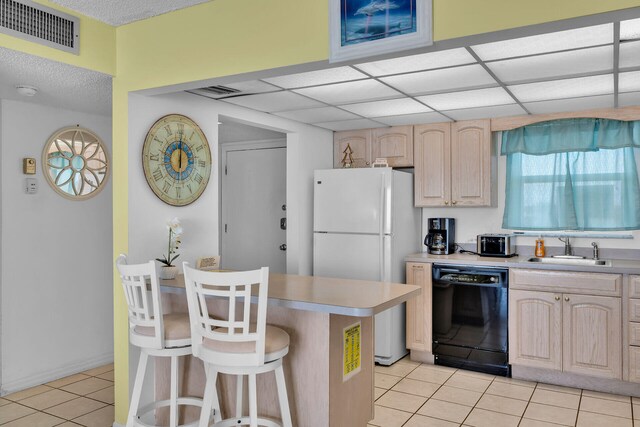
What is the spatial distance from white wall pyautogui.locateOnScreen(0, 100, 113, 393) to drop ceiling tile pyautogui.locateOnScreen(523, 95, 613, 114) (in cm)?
355

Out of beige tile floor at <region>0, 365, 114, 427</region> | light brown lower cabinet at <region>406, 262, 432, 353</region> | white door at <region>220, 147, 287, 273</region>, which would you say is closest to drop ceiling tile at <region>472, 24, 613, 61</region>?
light brown lower cabinet at <region>406, 262, 432, 353</region>

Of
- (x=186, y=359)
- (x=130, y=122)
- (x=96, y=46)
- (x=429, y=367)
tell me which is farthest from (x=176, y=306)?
(x=429, y=367)

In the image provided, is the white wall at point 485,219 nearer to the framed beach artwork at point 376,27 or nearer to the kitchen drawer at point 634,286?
the kitchen drawer at point 634,286

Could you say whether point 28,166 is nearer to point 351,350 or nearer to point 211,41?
point 211,41

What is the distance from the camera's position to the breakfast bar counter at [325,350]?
2.45m

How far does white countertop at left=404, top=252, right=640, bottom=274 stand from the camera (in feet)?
11.9

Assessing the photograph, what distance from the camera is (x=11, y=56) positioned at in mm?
2668

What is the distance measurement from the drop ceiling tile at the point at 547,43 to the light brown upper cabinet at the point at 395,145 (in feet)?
6.88

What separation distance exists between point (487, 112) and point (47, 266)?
3704 mm

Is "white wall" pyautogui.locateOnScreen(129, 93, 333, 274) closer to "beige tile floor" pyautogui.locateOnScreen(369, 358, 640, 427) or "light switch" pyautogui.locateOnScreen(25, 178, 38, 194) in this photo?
"light switch" pyautogui.locateOnScreen(25, 178, 38, 194)

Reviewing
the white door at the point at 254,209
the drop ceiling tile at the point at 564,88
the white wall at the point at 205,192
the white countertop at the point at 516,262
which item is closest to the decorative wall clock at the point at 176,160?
the white wall at the point at 205,192

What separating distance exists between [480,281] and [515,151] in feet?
4.04

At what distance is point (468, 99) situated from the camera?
365cm

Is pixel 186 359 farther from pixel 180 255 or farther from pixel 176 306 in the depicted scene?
pixel 180 255
